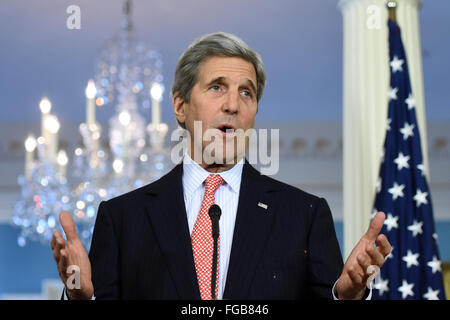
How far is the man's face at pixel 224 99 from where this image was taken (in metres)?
1.62

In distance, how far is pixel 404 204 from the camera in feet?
12.3

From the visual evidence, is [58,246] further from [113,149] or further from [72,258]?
[113,149]

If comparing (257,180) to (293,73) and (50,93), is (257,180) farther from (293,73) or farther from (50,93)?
(50,93)

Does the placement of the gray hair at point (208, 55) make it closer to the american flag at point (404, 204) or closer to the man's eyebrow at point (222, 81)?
the man's eyebrow at point (222, 81)

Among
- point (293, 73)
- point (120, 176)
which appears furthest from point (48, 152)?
point (293, 73)

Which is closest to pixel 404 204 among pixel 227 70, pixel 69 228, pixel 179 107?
pixel 179 107

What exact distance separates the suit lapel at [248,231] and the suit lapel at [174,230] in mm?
92

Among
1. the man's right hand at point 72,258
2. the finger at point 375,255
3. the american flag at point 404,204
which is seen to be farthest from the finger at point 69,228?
the american flag at point 404,204

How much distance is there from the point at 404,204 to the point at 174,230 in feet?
8.15

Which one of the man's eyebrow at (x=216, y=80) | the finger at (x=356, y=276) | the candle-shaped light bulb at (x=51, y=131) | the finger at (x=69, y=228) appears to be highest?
the candle-shaped light bulb at (x=51, y=131)

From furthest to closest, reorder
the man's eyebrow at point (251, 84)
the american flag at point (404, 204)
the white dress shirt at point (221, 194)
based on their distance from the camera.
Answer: the american flag at point (404, 204) → the man's eyebrow at point (251, 84) → the white dress shirt at point (221, 194)

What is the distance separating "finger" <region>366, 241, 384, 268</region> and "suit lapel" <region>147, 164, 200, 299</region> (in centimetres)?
39
